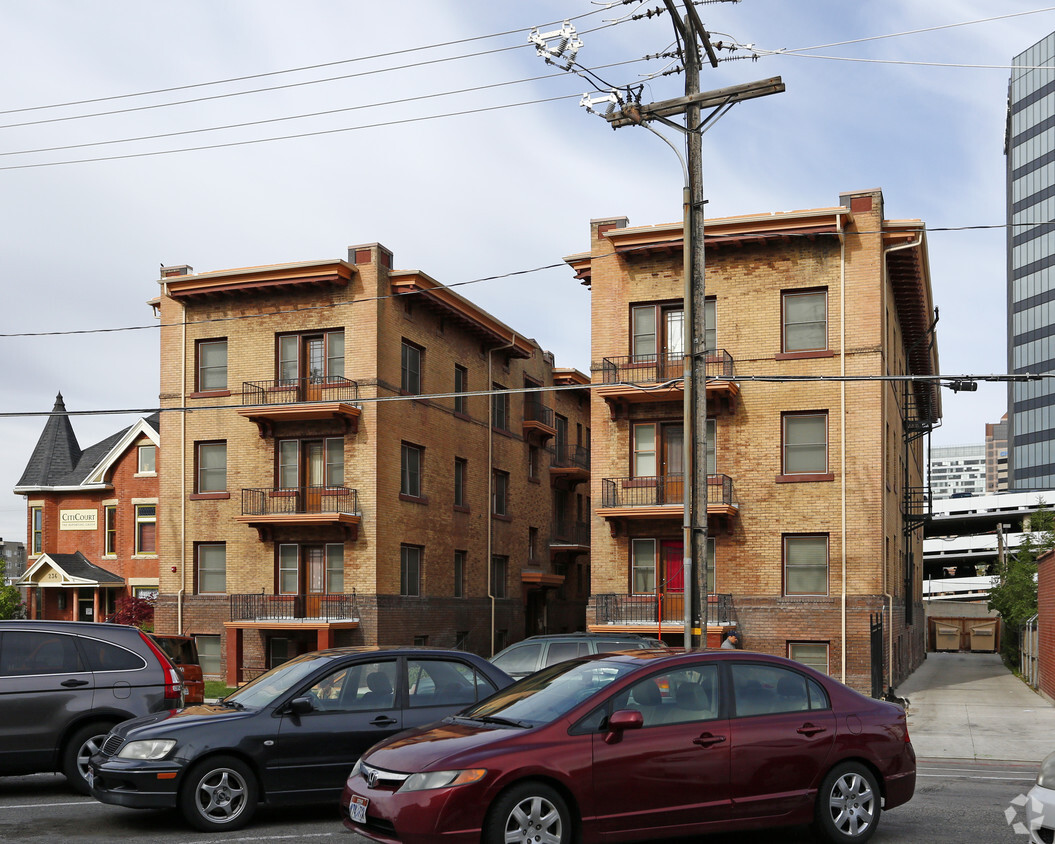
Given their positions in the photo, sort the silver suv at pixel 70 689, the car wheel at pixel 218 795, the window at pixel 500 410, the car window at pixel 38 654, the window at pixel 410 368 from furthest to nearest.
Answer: the window at pixel 500 410 → the window at pixel 410 368 → the car window at pixel 38 654 → the silver suv at pixel 70 689 → the car wheel at pixel 218 795

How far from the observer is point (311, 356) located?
34.1m

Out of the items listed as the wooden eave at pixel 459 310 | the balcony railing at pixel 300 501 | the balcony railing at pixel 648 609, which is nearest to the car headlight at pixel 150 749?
the balcony railing at pixel 648 609

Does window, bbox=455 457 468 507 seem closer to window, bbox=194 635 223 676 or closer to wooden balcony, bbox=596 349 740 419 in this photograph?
window, bbox=194 635 223 676

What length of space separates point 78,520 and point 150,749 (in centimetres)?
4240

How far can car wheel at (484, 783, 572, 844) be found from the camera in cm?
820

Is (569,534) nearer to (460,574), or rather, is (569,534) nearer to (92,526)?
(460,574)

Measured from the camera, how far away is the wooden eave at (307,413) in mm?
32219

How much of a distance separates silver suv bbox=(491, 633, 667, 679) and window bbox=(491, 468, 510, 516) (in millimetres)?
23222

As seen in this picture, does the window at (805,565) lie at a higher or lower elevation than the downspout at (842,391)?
lower

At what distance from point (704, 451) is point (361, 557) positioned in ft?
57.7

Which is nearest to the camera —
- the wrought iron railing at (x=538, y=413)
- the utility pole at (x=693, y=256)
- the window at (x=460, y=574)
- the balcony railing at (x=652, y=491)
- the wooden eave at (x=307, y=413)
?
the utility pole at (x=693, y=256)

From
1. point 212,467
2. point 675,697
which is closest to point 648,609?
point 212,467

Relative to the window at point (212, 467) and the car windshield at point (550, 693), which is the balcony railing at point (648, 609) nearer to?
the window at point (212, 467)

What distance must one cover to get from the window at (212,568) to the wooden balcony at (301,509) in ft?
5.50
